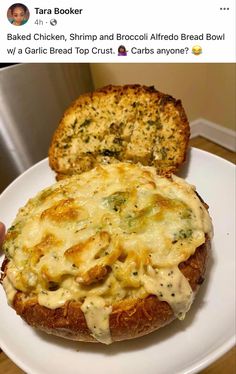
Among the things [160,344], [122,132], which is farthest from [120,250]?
[122,132]

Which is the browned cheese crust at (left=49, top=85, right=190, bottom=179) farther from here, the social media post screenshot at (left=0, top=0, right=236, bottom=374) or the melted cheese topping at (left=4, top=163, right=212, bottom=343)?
the melted cheese topping at (left=4, top=163, right=212, bottom=343)
